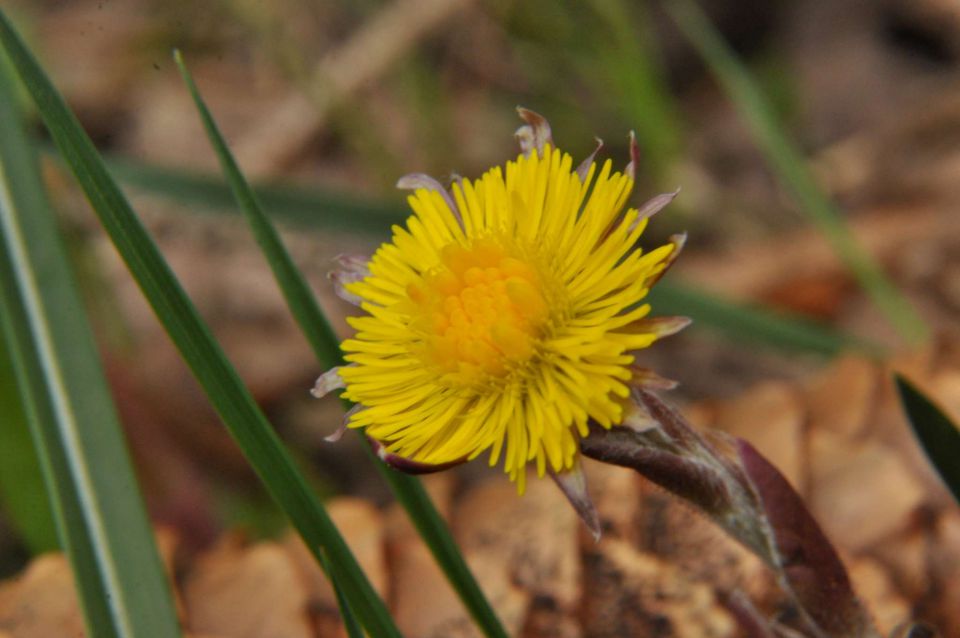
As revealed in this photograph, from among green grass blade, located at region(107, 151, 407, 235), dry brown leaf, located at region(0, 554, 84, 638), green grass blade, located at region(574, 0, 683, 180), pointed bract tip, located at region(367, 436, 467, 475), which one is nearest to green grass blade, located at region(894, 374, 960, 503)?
pointed bract tip, located at region(367, 436, 467, 475)

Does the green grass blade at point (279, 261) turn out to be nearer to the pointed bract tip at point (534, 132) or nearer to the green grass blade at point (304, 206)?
the pointed bract tip at point (534, 132)

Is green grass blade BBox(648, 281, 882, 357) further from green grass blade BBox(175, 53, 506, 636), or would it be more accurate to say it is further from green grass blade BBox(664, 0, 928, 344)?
green grass blade BBox(175, 53, 506, 636)

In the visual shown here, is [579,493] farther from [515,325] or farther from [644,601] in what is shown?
[644,601]

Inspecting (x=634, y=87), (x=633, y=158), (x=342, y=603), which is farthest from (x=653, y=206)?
(x=634, y=87)

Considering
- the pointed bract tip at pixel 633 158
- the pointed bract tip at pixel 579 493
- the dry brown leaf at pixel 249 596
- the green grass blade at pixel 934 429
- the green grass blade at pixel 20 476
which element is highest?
the green grass blade at pixel 20 476

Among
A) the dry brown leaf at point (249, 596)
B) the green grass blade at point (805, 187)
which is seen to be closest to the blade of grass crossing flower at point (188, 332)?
the dry brown leaf at point (249, 596)

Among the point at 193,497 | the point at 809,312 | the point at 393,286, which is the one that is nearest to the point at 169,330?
the point at 393,286
